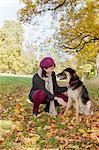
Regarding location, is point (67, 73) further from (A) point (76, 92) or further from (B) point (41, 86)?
(B) point (41, 86)

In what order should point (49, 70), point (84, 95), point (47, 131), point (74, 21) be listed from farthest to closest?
point (74, 21)
point (84, 95)
point (49, 70)
point (47, 131)

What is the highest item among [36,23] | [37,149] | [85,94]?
[36,23]

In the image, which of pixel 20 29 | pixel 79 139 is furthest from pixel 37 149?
pixel 20 29

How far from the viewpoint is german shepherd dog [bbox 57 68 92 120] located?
724 cm

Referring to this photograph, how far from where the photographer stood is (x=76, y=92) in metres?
7.51

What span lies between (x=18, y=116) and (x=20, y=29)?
1419 inches

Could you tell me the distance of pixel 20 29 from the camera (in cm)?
4350

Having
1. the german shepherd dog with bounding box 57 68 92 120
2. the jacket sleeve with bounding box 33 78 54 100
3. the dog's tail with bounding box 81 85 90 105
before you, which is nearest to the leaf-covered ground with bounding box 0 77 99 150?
the german shepherd dog with bounding box 57 68 92 120

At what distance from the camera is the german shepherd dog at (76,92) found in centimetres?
724

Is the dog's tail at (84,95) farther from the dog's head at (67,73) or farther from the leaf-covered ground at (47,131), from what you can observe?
the dog's head at (67,73)

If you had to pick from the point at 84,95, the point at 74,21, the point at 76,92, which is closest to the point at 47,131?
the point at 76,92

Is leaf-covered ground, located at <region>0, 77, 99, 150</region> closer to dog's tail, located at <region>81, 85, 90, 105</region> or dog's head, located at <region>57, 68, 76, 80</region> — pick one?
dog's tail, located at <region>81, 85, 90, 105</region>

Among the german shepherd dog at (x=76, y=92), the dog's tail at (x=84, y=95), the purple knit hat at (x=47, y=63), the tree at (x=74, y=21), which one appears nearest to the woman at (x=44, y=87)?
the purple knit hat at (x=47, y=63)

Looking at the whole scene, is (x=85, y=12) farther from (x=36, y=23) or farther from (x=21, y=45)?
(x=21, y=45)
